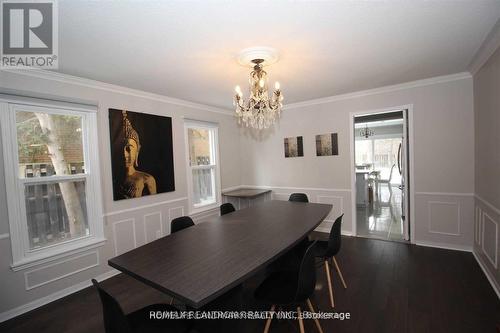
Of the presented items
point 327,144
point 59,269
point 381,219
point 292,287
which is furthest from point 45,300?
point 381,219

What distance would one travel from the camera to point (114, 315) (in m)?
1.23

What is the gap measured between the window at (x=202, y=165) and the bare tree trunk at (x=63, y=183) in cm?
164

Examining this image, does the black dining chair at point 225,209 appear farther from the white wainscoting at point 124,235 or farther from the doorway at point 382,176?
the doorway at point 382,176

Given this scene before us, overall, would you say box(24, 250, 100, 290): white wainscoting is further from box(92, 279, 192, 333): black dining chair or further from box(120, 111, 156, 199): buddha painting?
box(92, 279, 192, 333): black dining chair

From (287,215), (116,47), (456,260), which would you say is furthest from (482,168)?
(116,47)

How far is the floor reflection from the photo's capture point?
13.6 feet

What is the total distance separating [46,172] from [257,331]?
2.74 m

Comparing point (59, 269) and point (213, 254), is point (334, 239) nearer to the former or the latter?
point (213, 254)

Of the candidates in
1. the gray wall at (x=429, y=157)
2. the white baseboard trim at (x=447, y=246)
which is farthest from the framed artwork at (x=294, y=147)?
the white baseboard trim at (x=447, y=246)

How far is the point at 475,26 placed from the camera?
190 centimetres

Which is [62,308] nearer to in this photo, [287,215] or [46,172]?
[46,172]

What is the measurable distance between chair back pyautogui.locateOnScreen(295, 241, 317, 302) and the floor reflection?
117 inches

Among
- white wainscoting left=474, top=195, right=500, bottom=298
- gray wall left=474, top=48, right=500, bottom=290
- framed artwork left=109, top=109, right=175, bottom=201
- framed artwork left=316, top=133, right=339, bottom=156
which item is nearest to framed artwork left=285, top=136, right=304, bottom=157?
framed artwork left=316, top=133, right=339, bottom=156

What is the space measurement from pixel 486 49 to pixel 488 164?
1214 mm
